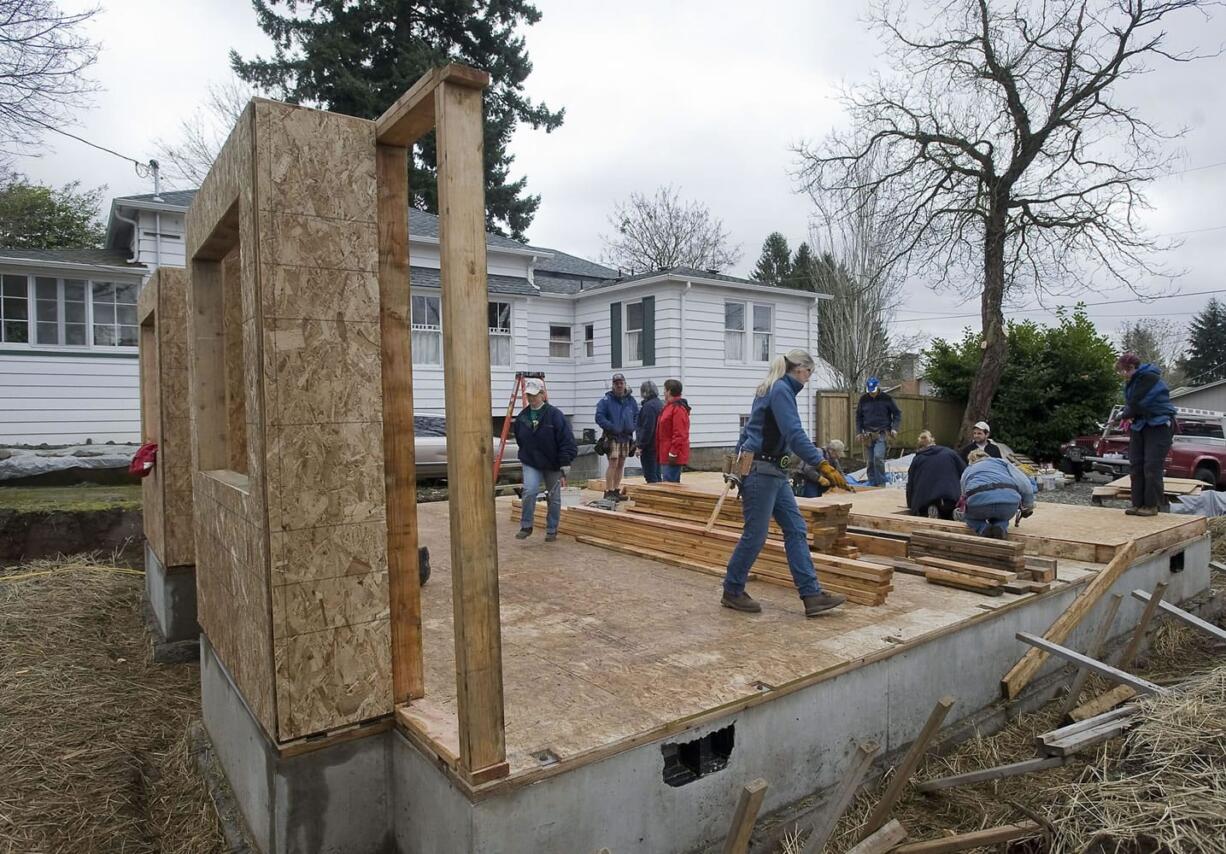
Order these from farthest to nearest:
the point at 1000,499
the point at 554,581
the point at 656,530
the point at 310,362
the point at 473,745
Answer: the point at 656,530 < the point at 1000,499 < the point at 554,581 < the point at 310,362 < the point at 473,745

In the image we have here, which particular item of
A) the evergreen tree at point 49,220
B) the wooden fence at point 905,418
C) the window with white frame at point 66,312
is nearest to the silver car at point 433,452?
the window with white frame at point 66,312

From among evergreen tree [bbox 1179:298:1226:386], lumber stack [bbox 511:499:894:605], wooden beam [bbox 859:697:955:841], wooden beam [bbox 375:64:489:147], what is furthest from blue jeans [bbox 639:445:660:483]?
evergreen tree [bbox 1179:298:1226:386]

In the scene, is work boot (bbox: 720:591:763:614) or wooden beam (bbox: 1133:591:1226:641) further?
wooden beam (bbox: 1133:591:1226:641)

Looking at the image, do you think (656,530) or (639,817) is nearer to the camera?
(639,817)

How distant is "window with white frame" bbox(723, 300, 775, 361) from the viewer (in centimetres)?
1836

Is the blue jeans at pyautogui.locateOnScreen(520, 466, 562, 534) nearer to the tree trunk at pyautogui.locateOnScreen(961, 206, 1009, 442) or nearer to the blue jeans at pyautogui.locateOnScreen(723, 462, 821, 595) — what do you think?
the blue jeans at pyautogui.locateOnScreen(723, 462, 821, 595)

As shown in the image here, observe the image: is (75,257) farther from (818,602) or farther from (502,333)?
(818,602)

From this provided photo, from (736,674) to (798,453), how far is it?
1413mm

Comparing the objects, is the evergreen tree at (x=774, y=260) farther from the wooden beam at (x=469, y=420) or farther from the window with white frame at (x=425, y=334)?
the wooden beam at (x=469, y=420)

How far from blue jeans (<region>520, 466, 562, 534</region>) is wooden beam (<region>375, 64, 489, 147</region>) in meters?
4.66

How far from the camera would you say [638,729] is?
3.00 m

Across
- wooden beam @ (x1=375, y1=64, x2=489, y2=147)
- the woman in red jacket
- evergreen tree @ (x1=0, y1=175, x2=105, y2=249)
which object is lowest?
the woman in red jacket

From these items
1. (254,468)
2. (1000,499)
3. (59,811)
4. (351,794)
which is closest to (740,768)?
(351,794)

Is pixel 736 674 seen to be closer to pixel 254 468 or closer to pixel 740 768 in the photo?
pixel 740 768
